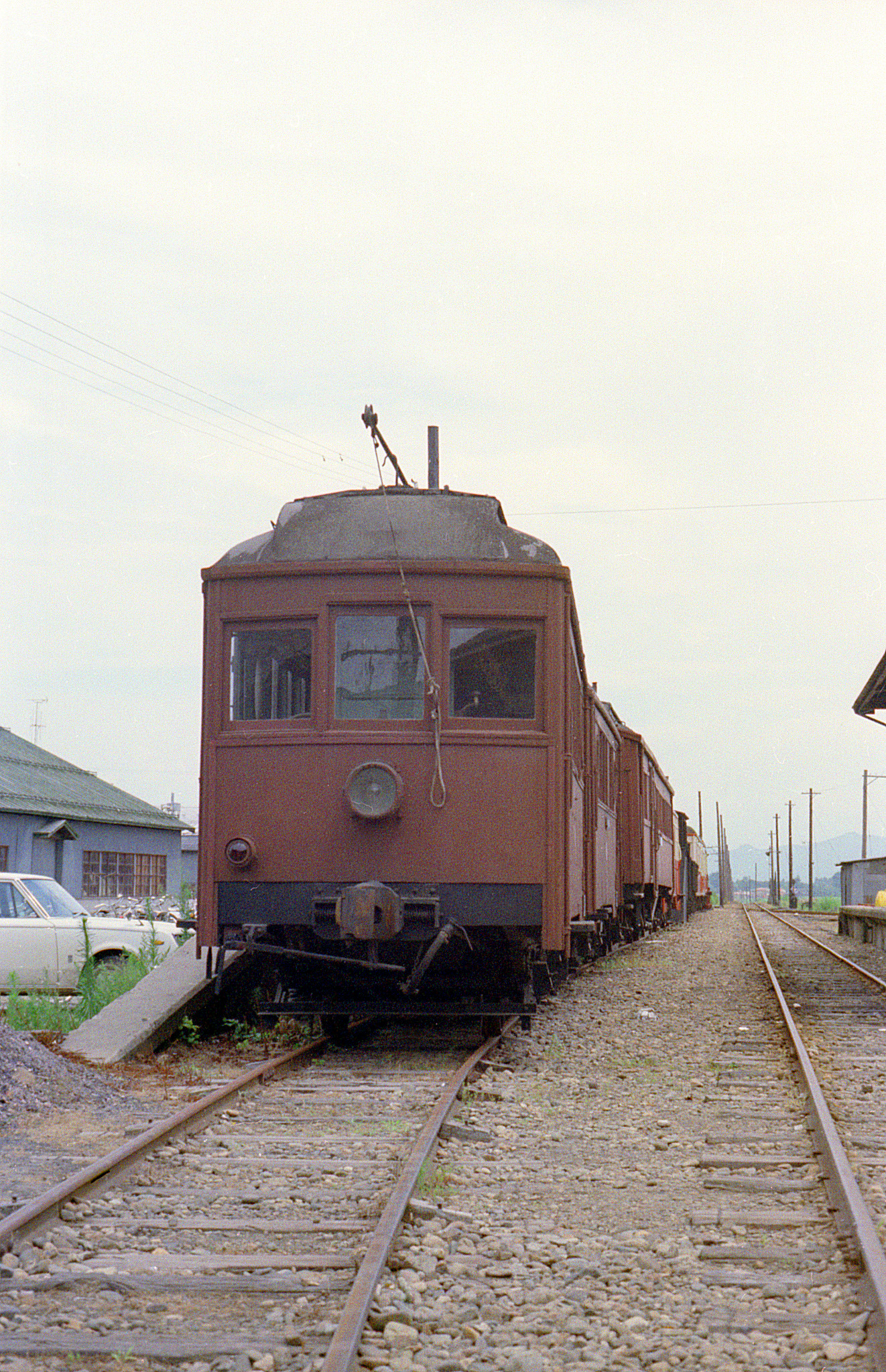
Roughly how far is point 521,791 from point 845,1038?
4130 mm

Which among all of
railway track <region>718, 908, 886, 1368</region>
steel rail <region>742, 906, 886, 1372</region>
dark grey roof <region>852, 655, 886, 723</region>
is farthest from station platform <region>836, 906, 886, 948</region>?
steel rail <region>742, 906, 886, 1372</region>

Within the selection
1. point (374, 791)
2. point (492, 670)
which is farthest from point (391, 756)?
point (492, 670)

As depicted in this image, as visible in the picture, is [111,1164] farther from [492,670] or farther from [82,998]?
[82,998]

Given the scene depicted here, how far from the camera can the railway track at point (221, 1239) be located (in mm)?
3918

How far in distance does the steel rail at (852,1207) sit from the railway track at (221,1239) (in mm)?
1448

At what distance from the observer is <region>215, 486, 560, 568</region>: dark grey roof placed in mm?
9328

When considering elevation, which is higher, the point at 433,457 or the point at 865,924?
the point at 433,457

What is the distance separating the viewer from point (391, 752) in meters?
8.98

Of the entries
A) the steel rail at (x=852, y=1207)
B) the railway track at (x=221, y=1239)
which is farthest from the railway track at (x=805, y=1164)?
the railway track at (x=221, y=1239)

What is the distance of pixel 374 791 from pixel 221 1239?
416 centimetres

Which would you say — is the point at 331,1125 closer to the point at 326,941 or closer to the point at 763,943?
the point at 326,941

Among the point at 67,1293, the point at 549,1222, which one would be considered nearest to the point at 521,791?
the point at 549,1222

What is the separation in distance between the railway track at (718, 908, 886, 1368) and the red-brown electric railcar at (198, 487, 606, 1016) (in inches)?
66.8

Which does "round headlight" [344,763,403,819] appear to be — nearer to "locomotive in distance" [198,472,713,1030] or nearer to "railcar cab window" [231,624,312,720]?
"locomotive in distance" [198,472,713,1030]
